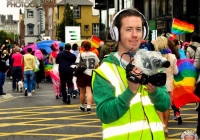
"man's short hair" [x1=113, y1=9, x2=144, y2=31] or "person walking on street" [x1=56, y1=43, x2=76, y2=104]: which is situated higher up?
"man's short hair" [x1=113, y1=9, x2=144, y2=31]

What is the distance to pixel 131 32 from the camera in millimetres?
3238

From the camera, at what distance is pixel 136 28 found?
325cm

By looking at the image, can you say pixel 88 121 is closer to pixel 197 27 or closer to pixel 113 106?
pixel 113 106

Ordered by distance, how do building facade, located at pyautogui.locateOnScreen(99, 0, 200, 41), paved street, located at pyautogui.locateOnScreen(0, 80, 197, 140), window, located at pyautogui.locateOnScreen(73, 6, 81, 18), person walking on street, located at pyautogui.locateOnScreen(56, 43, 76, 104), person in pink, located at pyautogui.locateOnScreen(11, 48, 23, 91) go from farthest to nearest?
1. window, located at pyautogui.locateOnScreen(73, 6, 81, 18)
2. building facade, located at pyautogui.locateOnScreen(99, 0, 200, 41)
3. person in pink, located at pyautogui.locateOnScreen(11, 48, 23, 91)
4. person walking on street, located at pyautogui.locateOnScreen(56, 43, 76, 104)
5. paved street, located at pyautogui.locateOnScreen(0, 80, 197, 140)

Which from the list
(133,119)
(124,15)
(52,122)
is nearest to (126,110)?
(133,119)


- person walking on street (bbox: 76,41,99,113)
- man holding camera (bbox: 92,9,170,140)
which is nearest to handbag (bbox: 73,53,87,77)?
person walking on street (bbox: 76,41,99,113)

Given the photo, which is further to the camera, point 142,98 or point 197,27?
point 197,27

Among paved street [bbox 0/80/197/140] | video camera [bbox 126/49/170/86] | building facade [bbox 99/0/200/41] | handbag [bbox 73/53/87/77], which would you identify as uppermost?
building facade [bbox 99/0/200/41]

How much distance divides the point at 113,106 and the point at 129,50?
36cm

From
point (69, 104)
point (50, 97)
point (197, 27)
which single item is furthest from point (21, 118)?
point (197, 27)

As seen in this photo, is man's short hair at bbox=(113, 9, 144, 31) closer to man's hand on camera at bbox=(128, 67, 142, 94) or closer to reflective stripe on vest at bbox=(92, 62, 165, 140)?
reflective stripe on vest at bbox=(92, 62, 165, 140)

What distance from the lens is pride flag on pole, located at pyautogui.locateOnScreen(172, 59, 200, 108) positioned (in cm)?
984

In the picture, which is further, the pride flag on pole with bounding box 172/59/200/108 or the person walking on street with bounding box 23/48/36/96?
the person walking on street with bounding box 23/48/36/96

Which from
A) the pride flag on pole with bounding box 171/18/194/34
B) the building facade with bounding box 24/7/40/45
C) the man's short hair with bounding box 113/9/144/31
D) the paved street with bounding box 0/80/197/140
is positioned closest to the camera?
the man's short hair with bounding box 113/9/144/31
